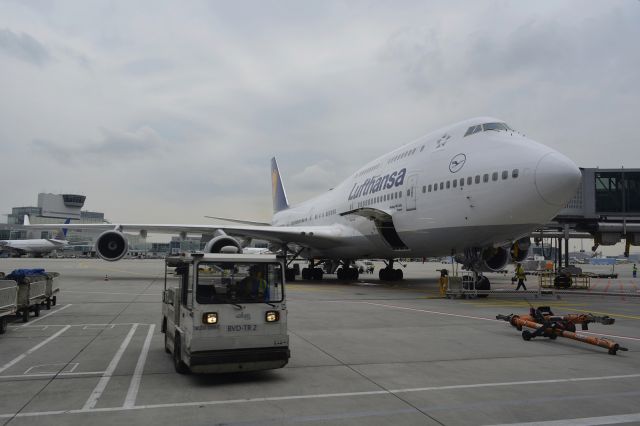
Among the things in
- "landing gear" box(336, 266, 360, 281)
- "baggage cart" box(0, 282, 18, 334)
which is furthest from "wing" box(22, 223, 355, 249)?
"baggage cart" box(0, 282, 18, 334)

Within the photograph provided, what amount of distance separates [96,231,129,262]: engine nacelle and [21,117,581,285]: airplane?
5cm

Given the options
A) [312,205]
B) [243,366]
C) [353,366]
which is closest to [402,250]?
[312,205]

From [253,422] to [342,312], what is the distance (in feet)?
31.3

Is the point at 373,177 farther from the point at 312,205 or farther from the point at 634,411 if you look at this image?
the point at 634,411

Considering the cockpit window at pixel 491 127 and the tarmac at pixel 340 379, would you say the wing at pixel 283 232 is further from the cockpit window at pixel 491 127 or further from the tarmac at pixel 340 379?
the tarmac at pixel 340 379

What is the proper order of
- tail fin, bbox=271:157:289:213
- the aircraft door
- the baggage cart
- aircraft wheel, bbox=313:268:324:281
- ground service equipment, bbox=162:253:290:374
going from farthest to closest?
tail fin, bbox=271:157:289:213, aircraft wheel, bbox=313:268:324:281, the aircraft door, the baggage cart, ground service equipment, bbox=162:253:290:374

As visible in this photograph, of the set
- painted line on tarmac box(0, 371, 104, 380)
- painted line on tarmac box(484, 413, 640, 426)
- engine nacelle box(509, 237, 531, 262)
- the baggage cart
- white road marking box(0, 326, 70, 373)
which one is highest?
engine nacelle box(509, 237, 531, 262)

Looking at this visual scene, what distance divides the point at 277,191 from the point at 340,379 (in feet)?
122

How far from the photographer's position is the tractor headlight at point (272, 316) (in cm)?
682

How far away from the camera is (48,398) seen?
585cm

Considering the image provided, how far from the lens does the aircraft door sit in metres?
19.6

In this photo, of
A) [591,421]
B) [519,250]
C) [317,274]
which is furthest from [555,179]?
[317,274]

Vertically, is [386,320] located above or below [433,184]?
below

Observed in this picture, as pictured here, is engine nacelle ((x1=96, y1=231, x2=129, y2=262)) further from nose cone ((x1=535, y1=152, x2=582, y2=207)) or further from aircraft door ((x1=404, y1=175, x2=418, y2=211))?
nose cone ((x1=535, y1=152, x2=582, y2=207))
